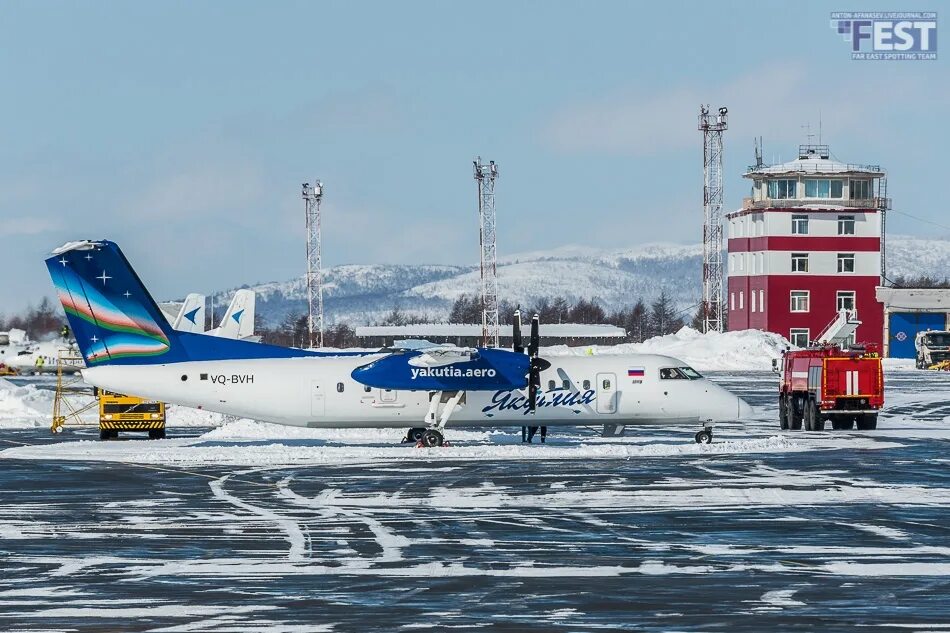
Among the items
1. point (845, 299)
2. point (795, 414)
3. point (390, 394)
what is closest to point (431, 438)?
point (390, 394)

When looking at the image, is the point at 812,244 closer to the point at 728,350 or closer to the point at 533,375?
the point at 728,350

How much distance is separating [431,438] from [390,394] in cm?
171

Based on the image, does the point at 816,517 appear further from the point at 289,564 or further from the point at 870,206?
the point at 870,206

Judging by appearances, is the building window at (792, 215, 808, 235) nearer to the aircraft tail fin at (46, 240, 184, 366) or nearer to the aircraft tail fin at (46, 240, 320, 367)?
the aircraft tail fin at (46, 240, 320, 367)

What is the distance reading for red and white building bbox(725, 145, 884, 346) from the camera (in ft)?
382

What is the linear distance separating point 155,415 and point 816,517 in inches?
1115

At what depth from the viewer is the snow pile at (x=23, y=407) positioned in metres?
55.5

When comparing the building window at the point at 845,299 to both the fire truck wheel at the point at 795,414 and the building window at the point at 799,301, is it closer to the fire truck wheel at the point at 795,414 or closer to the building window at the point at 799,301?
the building window at the point at 799,301

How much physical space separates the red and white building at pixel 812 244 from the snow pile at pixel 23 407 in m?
69.5

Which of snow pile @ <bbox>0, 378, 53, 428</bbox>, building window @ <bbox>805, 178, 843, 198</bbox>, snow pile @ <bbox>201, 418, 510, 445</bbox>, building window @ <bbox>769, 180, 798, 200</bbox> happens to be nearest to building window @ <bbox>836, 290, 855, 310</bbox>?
building window @ <bbox>805, 178, 843, 198</bbox>

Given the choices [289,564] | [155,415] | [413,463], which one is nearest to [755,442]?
[413,463]

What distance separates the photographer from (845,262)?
118188 millimetres

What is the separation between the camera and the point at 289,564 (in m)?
19.1

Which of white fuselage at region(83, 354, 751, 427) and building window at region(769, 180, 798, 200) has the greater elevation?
building window at region(769, 180, 798, 200)
